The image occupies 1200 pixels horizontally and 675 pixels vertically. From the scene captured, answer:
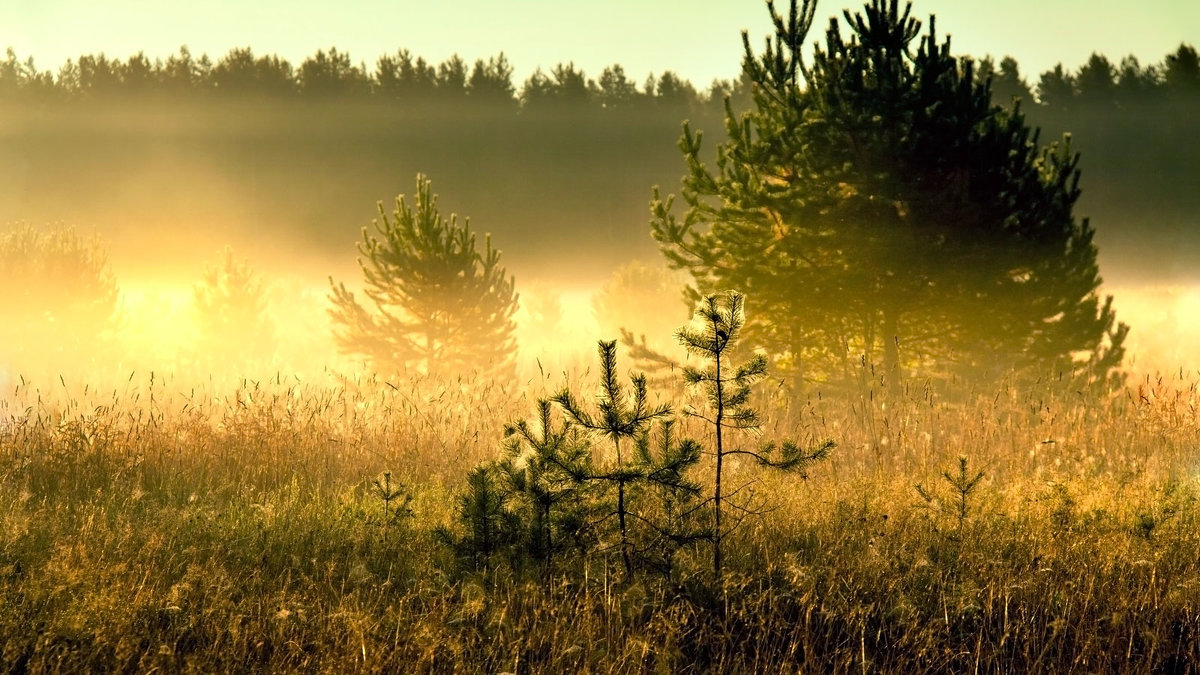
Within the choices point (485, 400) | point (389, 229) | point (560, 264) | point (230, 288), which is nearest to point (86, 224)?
point (560, 264)

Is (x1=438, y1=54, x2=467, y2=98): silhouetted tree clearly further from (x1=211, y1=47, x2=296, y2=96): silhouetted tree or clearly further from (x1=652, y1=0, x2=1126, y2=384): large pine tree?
(x1=652, y1=0, x2=1126, y2=384): large pine tree

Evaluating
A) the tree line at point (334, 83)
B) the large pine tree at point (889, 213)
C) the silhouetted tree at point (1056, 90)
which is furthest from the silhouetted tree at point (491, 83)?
the large pine tree at point (889, 213)

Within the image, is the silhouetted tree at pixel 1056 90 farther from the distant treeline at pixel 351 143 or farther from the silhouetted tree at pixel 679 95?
the silhouetted tree at pixel 679 95

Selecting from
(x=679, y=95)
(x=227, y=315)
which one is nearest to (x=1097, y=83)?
(x=679, y=95)

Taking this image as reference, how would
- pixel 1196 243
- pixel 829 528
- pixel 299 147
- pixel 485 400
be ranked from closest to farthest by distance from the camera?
1. pixel 829 528
2. pixel 485 400
3. pixel 1196 243
4. pixel 299 147

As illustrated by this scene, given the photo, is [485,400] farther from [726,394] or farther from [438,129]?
[438,129]

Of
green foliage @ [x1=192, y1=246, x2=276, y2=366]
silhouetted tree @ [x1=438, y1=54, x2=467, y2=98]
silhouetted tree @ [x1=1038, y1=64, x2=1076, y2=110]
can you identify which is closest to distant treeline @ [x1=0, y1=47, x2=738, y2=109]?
silhouetted tree @ [x1=438, y1=54, x2=467, y2=98]

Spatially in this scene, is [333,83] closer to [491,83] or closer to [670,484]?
[491,83]

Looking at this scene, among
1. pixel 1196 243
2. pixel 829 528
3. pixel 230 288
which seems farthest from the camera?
pixel 1196 243

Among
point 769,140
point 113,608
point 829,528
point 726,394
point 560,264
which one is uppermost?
point 769,140

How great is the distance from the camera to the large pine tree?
10.0 metres

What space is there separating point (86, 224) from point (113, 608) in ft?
334

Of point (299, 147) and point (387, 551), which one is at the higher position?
point (299, 147)

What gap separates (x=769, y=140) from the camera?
1027cm
